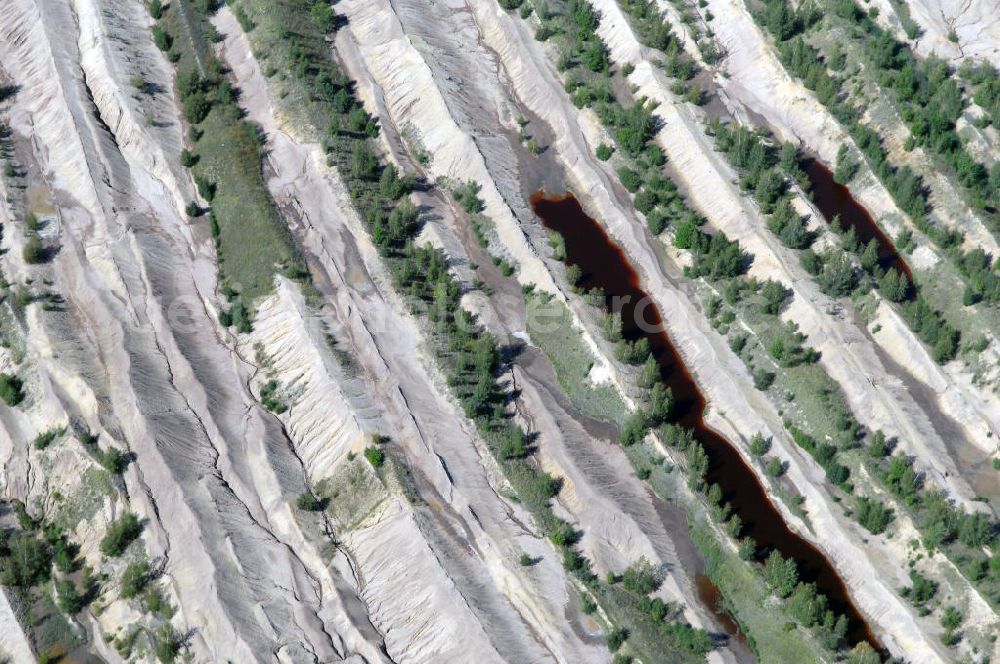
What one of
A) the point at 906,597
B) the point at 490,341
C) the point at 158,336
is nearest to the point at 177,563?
the point at 158,336

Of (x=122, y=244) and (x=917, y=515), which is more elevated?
(x=122, y=244)

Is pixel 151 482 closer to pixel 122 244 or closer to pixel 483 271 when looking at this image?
pixel 122 244

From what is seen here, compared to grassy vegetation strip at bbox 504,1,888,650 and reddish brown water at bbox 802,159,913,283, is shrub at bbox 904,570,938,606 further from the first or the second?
reddish brown water at bbox 802,159,913,283

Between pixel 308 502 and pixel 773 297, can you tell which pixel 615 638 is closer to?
pixel 308 502

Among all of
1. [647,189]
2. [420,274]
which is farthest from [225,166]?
[647,189]

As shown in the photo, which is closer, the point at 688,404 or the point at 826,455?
the point at 826,455

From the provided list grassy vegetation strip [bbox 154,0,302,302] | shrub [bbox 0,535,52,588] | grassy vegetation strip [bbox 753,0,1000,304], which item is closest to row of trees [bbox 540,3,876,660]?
grassy vegetation strip [bbox 753,0,1000,304]
